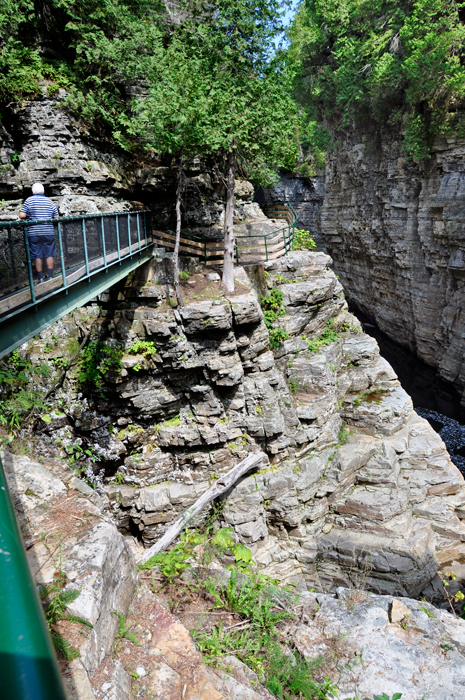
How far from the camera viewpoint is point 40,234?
225 inches

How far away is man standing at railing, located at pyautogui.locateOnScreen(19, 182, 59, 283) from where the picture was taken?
5.58 meters

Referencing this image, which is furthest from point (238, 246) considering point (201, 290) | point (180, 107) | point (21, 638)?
point (21, 638)

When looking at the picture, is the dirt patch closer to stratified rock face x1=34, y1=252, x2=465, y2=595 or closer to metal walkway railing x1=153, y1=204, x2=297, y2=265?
stratified rock face x1=34, y1=252, x2=465, y2=595

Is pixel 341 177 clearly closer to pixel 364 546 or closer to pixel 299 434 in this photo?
pixel 299 434

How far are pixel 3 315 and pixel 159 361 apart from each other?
5922 millimetres

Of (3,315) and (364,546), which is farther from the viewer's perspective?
(364,546)

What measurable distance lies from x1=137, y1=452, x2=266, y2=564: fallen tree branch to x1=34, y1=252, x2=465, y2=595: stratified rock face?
0.33m

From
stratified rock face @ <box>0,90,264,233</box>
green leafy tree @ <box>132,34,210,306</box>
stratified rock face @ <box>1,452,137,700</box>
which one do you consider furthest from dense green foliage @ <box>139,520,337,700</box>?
stratified rock face @ <box>0,90,264,233</box>

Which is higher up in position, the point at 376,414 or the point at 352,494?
the point at 376,414

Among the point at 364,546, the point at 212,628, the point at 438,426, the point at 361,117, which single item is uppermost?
the point at 361,117

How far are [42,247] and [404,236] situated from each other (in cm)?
2055

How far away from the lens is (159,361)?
10508mm

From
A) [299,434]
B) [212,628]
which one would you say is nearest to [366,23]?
[299,434]

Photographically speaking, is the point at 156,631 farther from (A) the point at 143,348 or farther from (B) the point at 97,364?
(B) the point at 97,364
